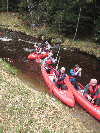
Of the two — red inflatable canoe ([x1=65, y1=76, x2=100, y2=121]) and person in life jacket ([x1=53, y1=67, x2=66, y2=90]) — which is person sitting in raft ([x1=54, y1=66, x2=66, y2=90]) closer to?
A: person in life jacket ([x1=53, y1=67, x2=66, y2=90])

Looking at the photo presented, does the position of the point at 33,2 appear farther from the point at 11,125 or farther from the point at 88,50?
the point at 11,125

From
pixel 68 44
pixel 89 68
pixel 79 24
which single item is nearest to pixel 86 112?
pixel 89 68

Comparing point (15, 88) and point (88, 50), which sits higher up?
point (15, 88)

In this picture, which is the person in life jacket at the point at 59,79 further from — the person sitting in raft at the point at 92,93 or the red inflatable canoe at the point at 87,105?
the person sitting in raft at the point at 92,93

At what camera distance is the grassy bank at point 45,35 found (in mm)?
15985

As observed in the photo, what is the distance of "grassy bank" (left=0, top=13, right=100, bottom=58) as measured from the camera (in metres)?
16.0

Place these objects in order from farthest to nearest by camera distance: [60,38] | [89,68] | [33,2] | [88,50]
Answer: [33,2]
[60,38]
[88,50]
[89,68]

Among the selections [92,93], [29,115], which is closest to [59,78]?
[92,93]

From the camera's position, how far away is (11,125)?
406cm

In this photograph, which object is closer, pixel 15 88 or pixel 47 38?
pixel 15 88

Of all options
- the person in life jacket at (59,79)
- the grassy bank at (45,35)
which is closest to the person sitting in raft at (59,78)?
the person in life jacket at (59,79)

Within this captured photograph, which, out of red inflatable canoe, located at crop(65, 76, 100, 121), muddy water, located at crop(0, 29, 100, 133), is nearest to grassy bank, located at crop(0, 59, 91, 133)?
red inflatable canoe, located at crop(65, 76, 100, 121)

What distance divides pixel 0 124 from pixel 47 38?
55.9ft

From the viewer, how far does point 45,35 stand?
20531 millimetres
